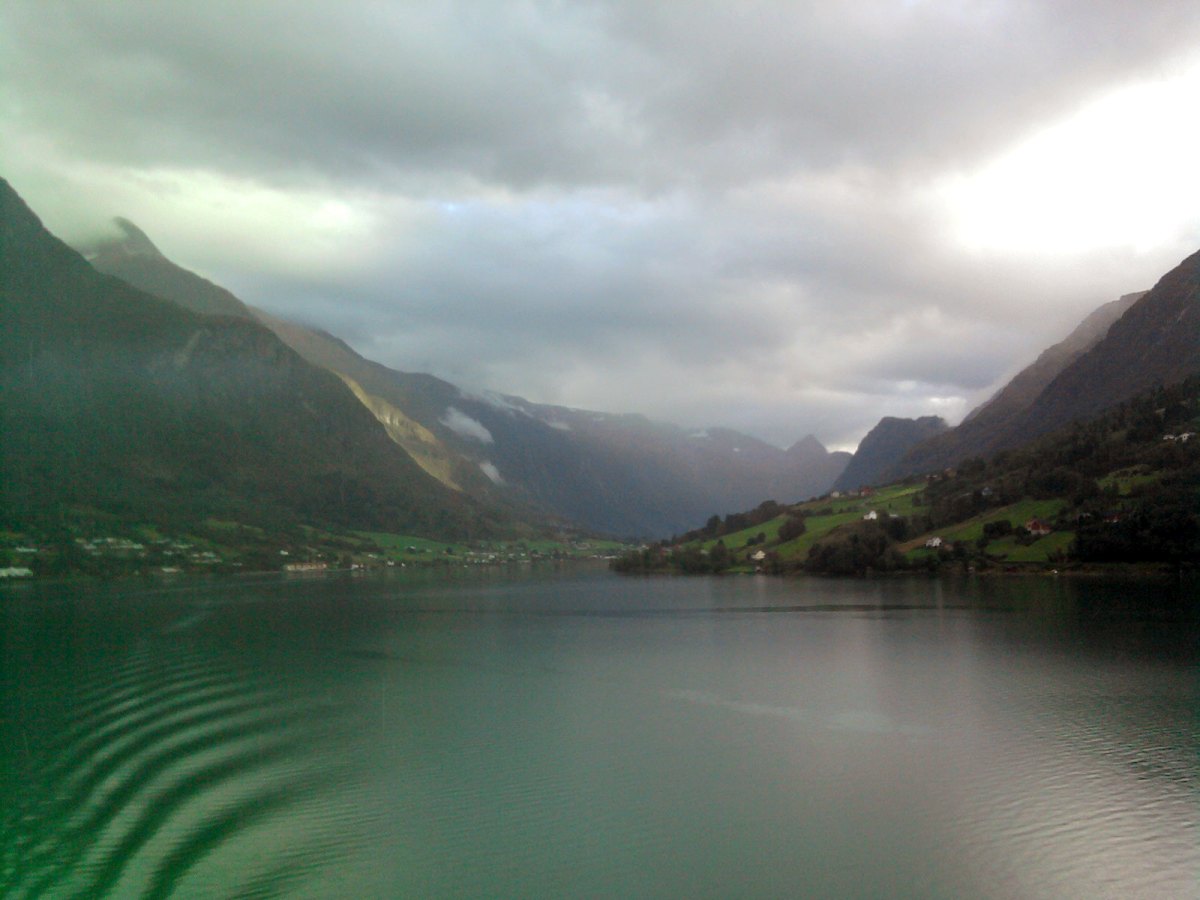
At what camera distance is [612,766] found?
846 inches

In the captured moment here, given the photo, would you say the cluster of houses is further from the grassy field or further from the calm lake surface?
the calm lake surface

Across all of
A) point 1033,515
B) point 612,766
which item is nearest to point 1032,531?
point 1033,515

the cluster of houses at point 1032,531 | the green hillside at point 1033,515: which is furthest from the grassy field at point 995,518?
the cluster of houses at point 1032,531

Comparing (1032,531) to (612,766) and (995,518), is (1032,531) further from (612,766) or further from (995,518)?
(612,766)

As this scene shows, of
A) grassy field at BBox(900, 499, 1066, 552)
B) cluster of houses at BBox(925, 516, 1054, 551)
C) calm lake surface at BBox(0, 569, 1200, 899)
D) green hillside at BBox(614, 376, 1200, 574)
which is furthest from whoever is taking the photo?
grassy field at BBox(900, 499, 1066, 552)

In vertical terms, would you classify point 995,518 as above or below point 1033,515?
below

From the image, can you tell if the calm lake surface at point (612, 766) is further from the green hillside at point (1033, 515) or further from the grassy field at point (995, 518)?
the grassy field at point (995, 518)

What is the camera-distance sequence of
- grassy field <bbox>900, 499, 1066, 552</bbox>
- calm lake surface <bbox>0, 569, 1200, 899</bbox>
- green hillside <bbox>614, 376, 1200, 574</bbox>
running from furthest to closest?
1. grassy field <bbox>900, 499, 1066, 552</bbox>
2. green hillside <bbox>614, 376, 1200, 574</bbox>
3. calm lake surface <bbox>0, 569, 1200, 899</bbox>

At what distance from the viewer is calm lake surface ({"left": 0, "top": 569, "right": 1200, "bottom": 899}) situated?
14.8 meters

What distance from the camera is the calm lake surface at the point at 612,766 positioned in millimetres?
14820

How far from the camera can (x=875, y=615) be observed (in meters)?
58.2

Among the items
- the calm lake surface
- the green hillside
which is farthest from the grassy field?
the calm lake surface

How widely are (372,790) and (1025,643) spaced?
33.5 meters

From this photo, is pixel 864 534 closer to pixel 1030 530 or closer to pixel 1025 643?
pixel 1030 530
